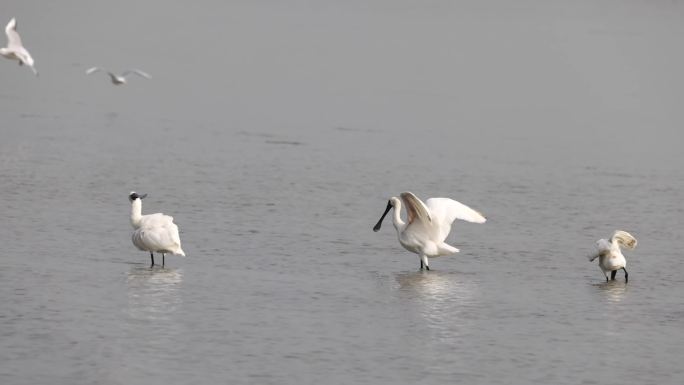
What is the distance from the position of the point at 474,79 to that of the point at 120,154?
40.7 ft

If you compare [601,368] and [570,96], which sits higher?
[570,96]

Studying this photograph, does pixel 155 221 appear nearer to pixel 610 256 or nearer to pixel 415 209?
pixel 415 209

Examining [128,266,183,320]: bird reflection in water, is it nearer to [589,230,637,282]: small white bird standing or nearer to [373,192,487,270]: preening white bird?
[373,192,487,270]: preening white bird

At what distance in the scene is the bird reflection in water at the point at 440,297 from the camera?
1366 centimetres

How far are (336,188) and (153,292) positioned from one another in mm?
8326

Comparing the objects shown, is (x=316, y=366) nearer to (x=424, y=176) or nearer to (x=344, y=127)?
(x=424, y=176)

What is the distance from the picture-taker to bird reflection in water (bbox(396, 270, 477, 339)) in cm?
1366

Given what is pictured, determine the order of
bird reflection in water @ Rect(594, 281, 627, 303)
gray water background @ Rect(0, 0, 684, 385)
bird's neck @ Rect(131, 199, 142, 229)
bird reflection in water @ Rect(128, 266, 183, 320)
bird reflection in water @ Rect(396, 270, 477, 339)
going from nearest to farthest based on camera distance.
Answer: gray water background @ Rect(0, 0, 684, 385) → bird reflection in water @ Rect(128, 266, 183, 320) → bird reflection in water @ Rect(396, 270, 477, 339) → bird reflection in water @ Rect(594, 281, 627, 303) → bird's neck @ Rect(131, 199, 142, 229)

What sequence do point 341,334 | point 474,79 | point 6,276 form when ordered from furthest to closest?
point 474,79
point 6,276
point 341,334

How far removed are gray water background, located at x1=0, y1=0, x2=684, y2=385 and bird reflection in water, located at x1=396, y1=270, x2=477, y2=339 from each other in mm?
55

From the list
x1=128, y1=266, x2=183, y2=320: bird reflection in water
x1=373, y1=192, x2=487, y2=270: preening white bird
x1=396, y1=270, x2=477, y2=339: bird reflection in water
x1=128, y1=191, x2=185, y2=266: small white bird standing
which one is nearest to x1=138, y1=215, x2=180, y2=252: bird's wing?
x1=128, y1=191, x2=185, y2=266: small white bird standing

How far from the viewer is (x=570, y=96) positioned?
113 ft

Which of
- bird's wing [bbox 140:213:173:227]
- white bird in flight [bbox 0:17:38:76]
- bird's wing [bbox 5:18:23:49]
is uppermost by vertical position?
bird's wing [bbox 5:18:23:49]

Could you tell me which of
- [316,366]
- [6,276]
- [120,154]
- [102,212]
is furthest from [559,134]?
[316,366]
